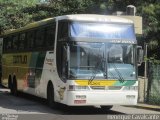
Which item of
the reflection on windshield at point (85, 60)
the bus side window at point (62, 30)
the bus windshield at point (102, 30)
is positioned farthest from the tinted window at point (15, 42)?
the reflection on windshield at point (85, 60)

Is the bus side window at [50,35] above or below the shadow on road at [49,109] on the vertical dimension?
above

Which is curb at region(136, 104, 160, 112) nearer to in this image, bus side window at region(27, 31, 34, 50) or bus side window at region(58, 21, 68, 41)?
bus side window at region(58, 21, 68, 41)

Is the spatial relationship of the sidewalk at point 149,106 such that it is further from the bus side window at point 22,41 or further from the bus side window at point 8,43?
the bus side window at point 8,43

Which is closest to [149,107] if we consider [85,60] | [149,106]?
[149,106]

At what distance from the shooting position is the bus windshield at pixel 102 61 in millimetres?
15938

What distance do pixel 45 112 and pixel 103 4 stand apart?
1286 cm

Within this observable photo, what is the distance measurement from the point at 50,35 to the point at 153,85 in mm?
5330

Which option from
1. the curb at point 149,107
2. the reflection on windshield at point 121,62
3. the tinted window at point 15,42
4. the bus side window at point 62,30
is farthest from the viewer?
the tinted window at point 15,42

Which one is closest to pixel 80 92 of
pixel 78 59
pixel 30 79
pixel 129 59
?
pixel 78 59

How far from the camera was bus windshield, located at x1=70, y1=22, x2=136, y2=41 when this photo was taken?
1634 cm

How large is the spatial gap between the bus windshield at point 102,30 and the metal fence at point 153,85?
416cm

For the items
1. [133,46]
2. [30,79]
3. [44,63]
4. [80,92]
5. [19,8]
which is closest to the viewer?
[80,92]

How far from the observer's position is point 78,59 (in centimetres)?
1595

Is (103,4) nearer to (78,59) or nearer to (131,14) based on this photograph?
(131,14)
